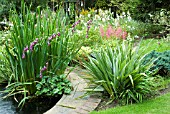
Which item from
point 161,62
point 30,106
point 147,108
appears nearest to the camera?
point 147,108

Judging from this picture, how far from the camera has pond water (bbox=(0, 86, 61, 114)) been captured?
387cm

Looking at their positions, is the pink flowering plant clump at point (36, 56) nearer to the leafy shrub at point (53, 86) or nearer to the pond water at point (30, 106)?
the leafy shrub at point (53, 86)

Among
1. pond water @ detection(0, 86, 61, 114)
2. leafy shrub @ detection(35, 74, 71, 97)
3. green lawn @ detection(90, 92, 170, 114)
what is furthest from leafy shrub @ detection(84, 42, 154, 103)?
pond water @ detection(0, 86, 61, 114)

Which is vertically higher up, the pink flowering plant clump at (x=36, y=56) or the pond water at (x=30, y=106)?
the pink flowering plant clump at (x=36, y=56)

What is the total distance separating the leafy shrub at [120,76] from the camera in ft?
12.3

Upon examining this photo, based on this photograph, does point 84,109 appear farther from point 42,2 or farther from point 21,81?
point 42,2

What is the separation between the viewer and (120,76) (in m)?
3.77

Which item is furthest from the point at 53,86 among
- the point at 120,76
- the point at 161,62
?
the point at 161,62

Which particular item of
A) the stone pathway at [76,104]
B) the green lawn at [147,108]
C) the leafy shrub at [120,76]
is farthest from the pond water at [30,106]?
the green lawn at [147,108]

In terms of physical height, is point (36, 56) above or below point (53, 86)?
above

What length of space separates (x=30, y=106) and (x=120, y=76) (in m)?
1.37

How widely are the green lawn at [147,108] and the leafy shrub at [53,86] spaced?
81cm

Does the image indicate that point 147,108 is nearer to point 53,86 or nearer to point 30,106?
point 53,86

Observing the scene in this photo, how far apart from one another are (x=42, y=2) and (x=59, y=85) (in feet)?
31.3
